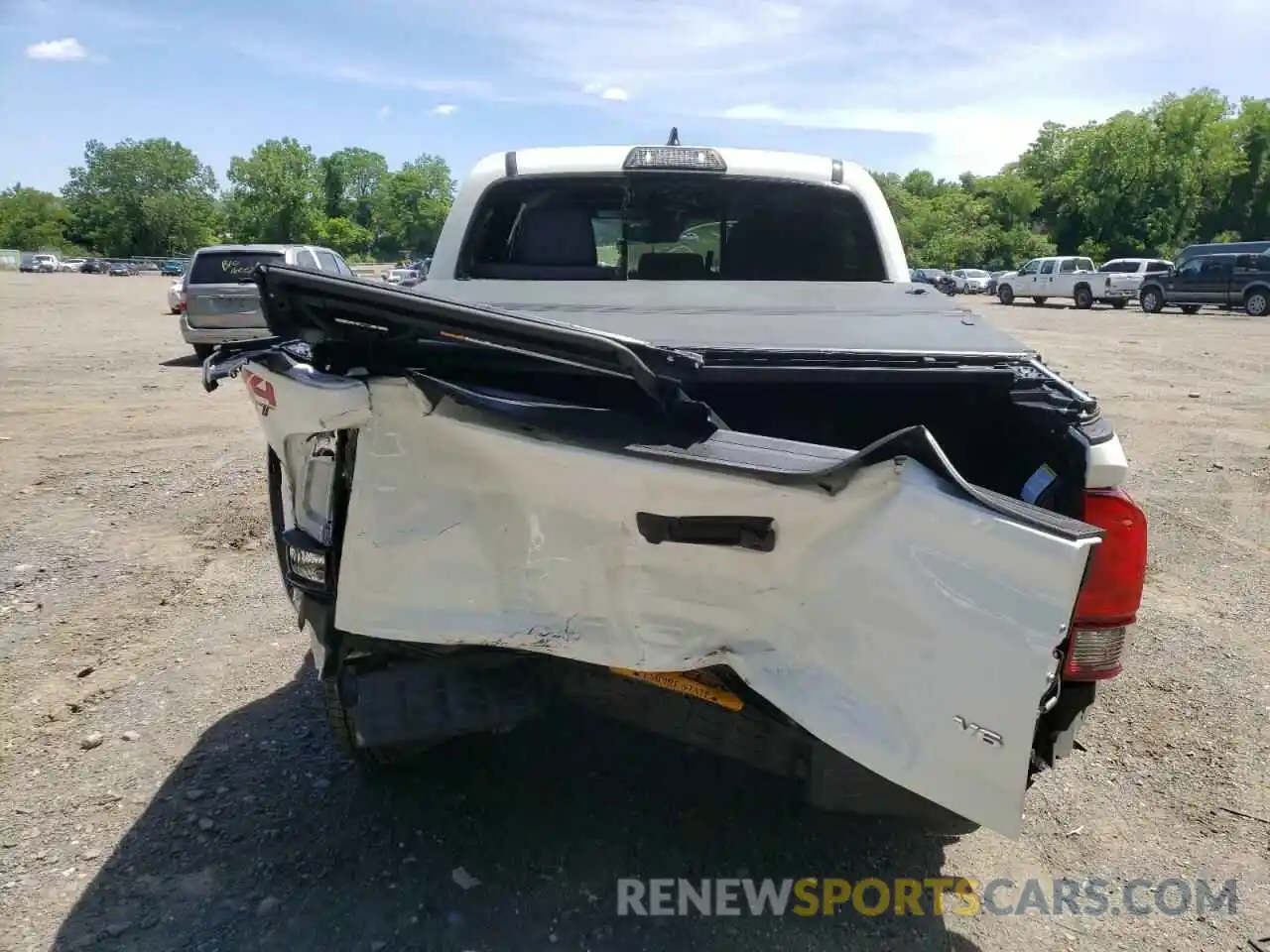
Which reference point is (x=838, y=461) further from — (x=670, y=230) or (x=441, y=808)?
(x=670, y=230)

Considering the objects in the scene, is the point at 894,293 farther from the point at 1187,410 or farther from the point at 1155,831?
the point at 1187,410

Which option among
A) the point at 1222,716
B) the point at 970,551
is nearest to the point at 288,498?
the point at 970,551

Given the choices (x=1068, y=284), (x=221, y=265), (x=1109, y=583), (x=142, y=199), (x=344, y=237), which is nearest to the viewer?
(x=1109, y=583)

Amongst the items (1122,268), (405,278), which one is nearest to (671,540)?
(405,278)

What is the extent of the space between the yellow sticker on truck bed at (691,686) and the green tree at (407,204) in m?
88.9

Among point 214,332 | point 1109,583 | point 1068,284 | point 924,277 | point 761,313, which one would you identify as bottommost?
point 1068,284

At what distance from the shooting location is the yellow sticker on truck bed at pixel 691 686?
7.50ft

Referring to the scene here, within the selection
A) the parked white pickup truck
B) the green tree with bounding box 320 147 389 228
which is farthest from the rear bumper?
the green tree with bounding box 320 147 389 228

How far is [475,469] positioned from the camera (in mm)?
2072

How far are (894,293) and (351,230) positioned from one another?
97.5 meters

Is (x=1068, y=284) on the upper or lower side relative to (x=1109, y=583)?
lower

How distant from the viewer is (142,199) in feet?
361

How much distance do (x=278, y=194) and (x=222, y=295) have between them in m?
90.9

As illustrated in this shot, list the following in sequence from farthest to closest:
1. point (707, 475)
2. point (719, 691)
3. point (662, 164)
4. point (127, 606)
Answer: point (127, 606) → point (662, 164) → point (719, 691) → point (707, 475)
